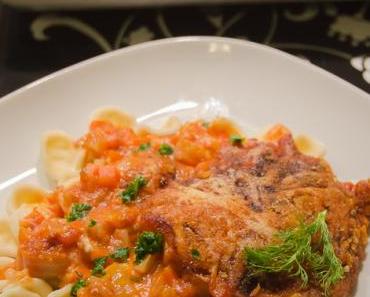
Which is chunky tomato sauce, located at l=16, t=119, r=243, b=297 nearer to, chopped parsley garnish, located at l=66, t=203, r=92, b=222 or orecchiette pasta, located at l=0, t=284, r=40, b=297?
chopped parsley garnish, located at l=66, t=203, r=92, b=222

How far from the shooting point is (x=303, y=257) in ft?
13.1

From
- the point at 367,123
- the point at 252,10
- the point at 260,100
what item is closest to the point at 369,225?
the point at 367,123

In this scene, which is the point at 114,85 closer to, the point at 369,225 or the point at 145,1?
the point at 145,1

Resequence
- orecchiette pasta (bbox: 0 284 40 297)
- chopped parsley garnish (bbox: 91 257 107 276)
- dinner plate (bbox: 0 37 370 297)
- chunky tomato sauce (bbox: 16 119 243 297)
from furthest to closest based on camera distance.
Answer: dinner plate (bbox: 0 37 370 297), orecchiette pasta (bbox: 0 284 40 297), chopped parsley garnish (bbox: 91 257 107 276), chunky tomato sauce (bbox: 16 119 243 297)

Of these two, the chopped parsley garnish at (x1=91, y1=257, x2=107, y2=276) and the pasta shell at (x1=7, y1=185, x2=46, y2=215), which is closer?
the chopped parsley garnish at (x1=91, y1=257, x2=107, y2=276)

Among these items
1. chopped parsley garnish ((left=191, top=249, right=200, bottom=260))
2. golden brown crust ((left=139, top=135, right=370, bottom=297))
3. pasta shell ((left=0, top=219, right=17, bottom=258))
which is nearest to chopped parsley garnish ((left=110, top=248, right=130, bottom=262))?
golden brown crust ((left=139, top=135, right=370, bottom=297))

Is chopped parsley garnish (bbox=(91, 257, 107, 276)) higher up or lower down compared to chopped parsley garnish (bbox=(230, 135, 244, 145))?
lower down

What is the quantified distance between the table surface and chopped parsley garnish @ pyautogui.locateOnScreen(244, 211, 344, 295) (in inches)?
104

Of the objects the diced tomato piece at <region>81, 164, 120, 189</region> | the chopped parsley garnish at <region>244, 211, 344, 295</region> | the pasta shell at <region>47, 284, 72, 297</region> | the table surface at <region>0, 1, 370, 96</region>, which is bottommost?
the pasta shell at <region>47, 284, 72, 297</region>

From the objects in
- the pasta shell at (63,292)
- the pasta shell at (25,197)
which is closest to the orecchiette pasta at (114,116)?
the pasta shell at (25,197)

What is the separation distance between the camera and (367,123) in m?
5.25

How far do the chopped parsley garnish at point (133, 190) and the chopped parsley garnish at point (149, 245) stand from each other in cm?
40

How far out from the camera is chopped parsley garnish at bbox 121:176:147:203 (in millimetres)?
4488

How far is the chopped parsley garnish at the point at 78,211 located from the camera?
451 centimetres
